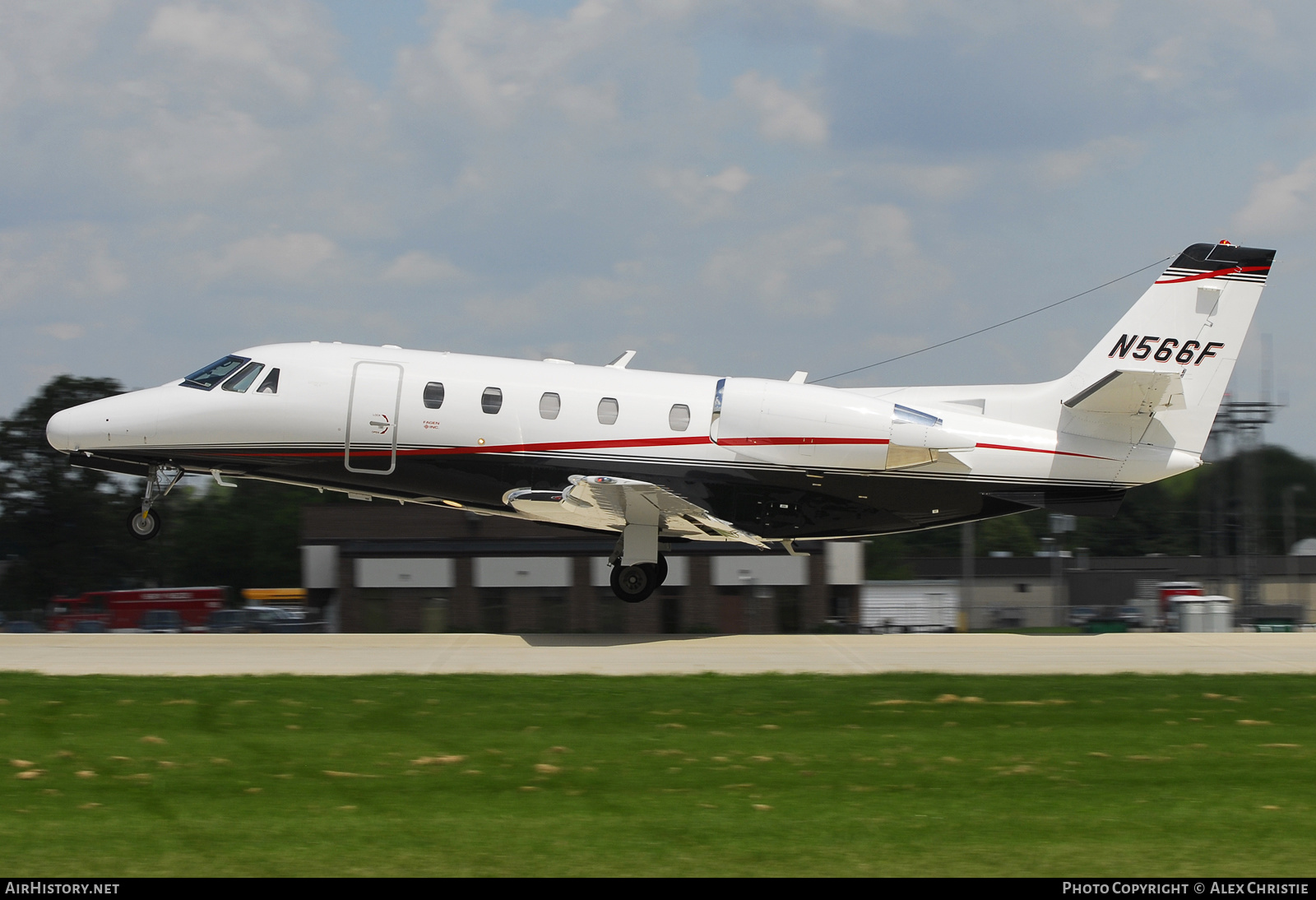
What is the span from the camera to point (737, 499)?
733 inches

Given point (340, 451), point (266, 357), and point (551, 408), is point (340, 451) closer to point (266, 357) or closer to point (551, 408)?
point (266, 357)

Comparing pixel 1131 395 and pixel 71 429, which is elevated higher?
pixel 1131 395

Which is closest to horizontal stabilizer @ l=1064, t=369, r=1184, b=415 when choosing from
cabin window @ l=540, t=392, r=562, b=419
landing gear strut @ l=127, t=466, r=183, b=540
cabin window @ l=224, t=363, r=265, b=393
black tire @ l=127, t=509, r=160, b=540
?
cabin window @ l=540, t=392, r=562, b=419

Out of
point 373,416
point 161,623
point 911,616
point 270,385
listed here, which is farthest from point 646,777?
point 911,616

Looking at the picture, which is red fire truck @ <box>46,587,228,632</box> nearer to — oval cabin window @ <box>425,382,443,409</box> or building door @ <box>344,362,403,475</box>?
building door @ <box>344,362,403,475</box>

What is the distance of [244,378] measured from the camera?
1848 centimetres

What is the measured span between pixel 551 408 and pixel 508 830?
36.3 ft

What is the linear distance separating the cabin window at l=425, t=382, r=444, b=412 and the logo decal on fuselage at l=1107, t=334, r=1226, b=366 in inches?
400

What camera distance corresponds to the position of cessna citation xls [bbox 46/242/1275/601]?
18203mm

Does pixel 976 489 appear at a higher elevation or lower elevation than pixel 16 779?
higher

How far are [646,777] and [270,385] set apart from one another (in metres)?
11.5

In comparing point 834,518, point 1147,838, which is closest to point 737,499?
point 834,518

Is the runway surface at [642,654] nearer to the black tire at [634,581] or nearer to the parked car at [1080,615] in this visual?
the black tire at [634,581]

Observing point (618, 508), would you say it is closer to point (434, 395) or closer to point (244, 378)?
point (434, 395)
